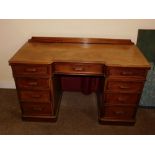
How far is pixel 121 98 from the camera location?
5.26ft

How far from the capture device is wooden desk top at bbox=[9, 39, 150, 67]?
1441mm

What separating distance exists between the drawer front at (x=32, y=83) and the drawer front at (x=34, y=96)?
0.06m

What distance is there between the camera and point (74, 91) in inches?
92.5

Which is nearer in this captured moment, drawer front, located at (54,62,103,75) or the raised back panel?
drawer front, located at (54,62,103,75)

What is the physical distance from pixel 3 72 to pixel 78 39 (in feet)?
3.90

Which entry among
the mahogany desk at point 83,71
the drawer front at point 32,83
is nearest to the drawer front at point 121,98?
the mahogany desk at point 83,71

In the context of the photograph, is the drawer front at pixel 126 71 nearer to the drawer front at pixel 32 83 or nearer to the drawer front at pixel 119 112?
the drawer front at pixel 119 112

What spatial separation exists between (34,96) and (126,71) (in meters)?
0.93

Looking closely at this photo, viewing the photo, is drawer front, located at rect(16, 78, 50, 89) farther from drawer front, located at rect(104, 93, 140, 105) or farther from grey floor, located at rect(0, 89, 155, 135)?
drawer front, located at rect(104, 93, 140, 105)

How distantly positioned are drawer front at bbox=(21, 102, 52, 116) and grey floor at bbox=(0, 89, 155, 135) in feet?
0.42

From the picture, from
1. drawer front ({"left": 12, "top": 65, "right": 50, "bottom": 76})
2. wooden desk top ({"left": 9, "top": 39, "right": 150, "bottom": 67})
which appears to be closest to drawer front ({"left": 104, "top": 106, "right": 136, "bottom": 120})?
wooden desk top ({"left": 9, "top": 39, "right": 150, "bottom": 67})

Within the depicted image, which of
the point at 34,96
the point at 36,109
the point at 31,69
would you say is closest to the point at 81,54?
the point at 31,69

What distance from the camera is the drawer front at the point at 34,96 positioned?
1626 mm
